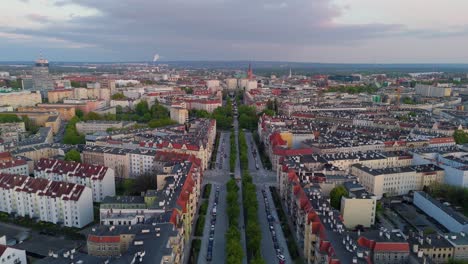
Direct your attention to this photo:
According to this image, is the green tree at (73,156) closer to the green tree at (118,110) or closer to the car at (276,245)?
the car at (276,245)

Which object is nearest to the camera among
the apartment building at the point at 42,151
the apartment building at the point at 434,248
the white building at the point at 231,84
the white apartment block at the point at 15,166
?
the apartment building at the point at 434,248

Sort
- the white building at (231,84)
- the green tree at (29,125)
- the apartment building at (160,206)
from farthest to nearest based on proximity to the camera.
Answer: the white building at (231,84) < the green tree at (29,125) < the apartment building at (160,206)

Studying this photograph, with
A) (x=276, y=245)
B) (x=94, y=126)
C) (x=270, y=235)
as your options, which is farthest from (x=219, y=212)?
(x=94, y=126)

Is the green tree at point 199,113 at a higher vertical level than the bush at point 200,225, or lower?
higher

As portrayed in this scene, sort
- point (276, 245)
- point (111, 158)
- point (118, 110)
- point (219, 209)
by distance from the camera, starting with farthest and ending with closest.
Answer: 1. point (118, 110)
2. point (111, 158)
3. point (219, 209)
4. point (276, 245)

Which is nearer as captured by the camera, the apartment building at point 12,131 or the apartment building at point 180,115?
the apartment building at point 12,131

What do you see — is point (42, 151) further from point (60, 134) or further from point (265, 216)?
point (265, 216)

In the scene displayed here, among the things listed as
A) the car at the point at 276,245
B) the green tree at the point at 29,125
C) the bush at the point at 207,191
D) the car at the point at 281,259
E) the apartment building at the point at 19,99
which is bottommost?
the car at the point at 281,259

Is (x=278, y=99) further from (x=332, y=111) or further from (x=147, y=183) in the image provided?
(x=147, y=183)

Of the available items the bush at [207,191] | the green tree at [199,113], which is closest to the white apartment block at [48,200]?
the bush at [207,191]
